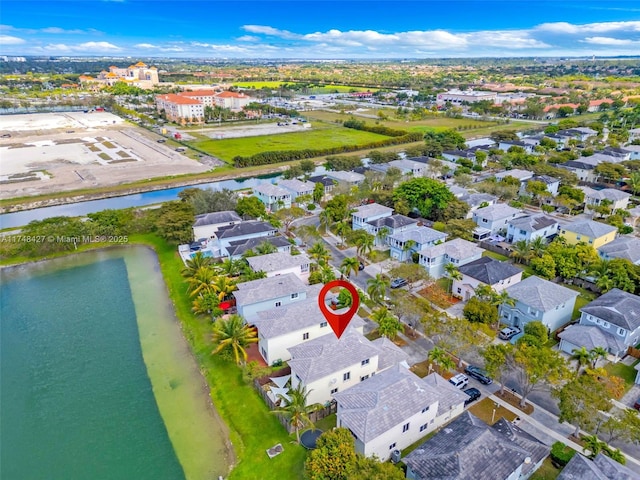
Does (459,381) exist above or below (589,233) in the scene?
below

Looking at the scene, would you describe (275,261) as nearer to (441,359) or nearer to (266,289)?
(266,289)

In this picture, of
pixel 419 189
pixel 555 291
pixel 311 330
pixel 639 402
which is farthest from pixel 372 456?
pixel 419 189

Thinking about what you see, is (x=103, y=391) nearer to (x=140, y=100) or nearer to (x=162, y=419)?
(x=162, y=419)

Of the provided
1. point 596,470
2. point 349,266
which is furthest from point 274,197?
point 596,470

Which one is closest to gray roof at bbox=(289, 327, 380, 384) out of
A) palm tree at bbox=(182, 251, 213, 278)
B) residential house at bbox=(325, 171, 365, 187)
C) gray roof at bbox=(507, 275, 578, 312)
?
gray roof at bbox=(507, 275, 578, 312)

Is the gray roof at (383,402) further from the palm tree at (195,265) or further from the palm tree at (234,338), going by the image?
Result: the palm tree at (195,265)
